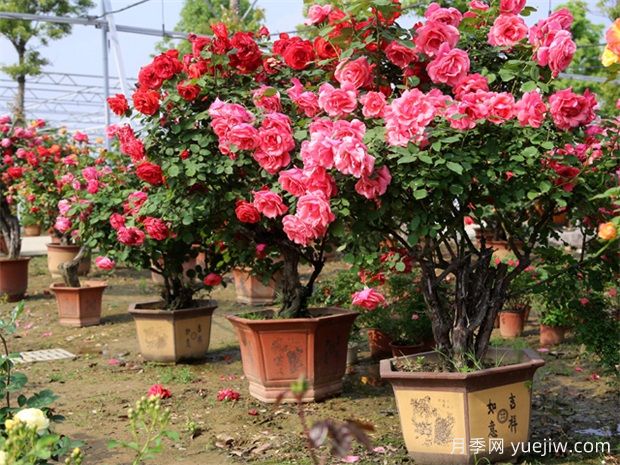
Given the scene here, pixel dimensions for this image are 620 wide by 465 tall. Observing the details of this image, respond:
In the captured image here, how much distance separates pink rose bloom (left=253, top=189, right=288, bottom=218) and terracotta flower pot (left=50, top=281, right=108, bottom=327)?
432 centimetres

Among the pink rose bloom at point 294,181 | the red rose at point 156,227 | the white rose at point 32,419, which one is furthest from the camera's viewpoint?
the red rose at point 156,227

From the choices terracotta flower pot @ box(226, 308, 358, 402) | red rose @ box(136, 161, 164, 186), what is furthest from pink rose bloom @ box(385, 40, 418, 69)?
terracotta flower pot @ box(226, 308, 358, 402)

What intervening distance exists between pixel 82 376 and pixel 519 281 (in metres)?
3.30

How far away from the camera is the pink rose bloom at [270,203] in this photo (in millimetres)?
3465

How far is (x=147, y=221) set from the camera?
4.71 meters

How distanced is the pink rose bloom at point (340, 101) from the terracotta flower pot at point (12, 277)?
6667mm

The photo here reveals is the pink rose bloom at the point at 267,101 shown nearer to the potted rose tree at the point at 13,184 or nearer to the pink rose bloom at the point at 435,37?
the pink rose bloom at the point at 435,37

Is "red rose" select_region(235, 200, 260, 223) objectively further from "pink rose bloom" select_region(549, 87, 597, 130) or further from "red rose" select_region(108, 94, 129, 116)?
"pink rose bloom" select_region(549, 87, 597, 130)

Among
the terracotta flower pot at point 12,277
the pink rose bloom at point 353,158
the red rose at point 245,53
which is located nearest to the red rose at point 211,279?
the red rose at point 245,53

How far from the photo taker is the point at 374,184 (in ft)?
9.55

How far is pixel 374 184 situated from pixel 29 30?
686 inches

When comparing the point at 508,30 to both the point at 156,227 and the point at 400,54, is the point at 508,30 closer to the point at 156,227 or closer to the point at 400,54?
the point at 400,54

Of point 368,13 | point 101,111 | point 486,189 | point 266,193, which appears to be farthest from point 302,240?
point 101,111

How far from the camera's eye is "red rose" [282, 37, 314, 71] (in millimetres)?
3666
